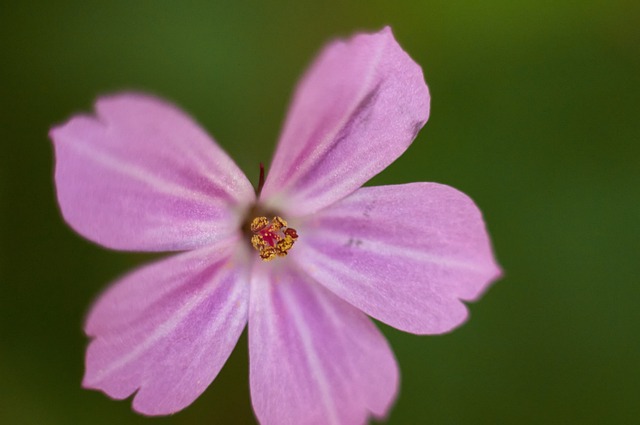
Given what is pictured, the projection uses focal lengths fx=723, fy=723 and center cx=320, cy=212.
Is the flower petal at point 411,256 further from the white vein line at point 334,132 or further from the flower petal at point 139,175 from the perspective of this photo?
the flower petal at point 139,175

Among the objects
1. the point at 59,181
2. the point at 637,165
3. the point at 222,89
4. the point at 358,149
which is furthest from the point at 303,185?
the point at 637,165

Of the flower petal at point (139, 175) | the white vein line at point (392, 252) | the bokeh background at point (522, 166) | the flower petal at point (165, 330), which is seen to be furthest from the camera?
the bokeh background at point (522, 166)

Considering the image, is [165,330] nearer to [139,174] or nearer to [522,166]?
[139,174]

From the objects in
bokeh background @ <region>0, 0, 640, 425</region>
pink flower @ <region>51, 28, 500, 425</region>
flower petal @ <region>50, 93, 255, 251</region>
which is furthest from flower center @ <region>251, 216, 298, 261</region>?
bokeh background @ <region>0, 0, 640, 425</region>

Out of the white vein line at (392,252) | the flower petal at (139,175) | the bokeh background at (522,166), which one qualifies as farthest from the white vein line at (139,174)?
the bokeh background at (522,166)

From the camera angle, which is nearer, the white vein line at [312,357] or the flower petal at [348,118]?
the flower petal at [348,118]

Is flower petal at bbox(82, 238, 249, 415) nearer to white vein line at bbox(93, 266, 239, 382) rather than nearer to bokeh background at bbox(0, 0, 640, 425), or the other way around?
white vein line at bbox(93, 266, 239, 382)

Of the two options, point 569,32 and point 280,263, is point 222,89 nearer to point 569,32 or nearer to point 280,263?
point 280,263
